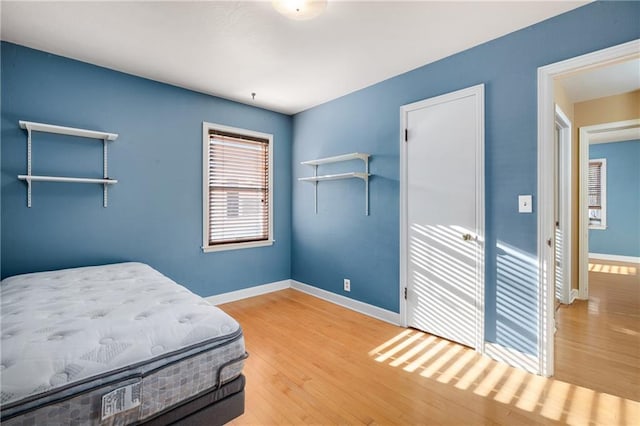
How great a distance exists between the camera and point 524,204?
2170 mm

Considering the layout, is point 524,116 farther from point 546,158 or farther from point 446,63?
point 446,63

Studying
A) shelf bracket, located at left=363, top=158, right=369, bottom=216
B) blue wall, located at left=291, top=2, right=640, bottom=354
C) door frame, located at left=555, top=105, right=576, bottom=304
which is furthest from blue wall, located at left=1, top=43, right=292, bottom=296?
door frame, located at left=555, top=105, right=576, bottom=304

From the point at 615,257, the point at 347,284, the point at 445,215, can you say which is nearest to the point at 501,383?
the point at 445,215

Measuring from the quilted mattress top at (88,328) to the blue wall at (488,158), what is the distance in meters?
1.97

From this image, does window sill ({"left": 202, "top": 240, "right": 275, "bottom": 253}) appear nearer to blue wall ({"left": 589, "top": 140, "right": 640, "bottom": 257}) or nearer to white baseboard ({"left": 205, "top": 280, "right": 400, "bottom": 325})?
white baseboard ({"left": 205, "top": 280, "right": 400, "bottom": 325})

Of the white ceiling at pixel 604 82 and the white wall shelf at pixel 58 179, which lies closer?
the white wall shelf at pixel 58 179

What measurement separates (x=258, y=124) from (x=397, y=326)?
2958 millimetres

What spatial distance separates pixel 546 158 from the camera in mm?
2066

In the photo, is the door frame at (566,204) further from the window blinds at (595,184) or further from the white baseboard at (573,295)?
the window blinds at (595,184)

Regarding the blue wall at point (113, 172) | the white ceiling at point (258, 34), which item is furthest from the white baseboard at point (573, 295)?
the blue wall at point (113, 172)

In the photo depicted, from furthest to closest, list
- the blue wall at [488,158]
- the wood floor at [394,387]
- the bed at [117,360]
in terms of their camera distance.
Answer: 1. the blue wall at [488,158]
2. the wood floor at [394,387]
3. the bed at [117,360]

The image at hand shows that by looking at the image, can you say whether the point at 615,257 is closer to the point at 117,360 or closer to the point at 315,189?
the point at 315,189

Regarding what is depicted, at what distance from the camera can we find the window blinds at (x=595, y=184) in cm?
619

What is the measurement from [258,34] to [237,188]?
1.95m
